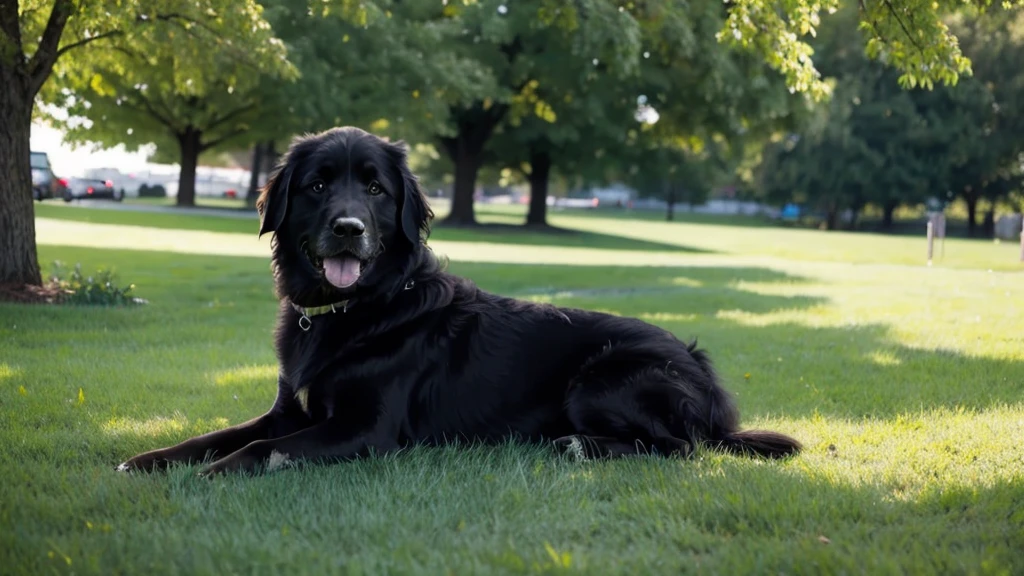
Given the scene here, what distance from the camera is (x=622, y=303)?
14062mm

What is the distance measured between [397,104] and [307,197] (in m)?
26.7

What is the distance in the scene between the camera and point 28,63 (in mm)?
11672

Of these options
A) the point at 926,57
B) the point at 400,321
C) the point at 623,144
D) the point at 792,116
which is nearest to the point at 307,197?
the point at 400,321

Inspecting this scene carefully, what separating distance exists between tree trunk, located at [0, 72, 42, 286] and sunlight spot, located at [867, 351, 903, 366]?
961 centimetres

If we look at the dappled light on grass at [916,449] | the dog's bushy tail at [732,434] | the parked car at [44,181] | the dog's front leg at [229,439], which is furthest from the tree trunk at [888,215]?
the dog's front leg at [229,439]

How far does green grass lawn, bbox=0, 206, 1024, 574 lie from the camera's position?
345 centimetres

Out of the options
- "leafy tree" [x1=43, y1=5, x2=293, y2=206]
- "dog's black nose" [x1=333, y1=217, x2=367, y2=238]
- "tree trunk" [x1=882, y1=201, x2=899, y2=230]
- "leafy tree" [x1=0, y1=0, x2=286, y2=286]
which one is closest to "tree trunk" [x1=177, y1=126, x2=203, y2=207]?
"leafy tree" [x1=43, y1=5, x2=293, y2=206]

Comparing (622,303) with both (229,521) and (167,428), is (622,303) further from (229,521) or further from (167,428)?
(229,521)

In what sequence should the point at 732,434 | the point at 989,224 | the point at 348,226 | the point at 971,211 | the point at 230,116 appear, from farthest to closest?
the point at 971,211 < the point at 989,224 < the point at 230,116 < the point at 732,434 < the point at 348,226

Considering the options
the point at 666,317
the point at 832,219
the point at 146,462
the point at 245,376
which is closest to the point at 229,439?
the point at 146,462

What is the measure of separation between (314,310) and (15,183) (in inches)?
310

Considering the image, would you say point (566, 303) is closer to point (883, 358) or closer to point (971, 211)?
point (883, 358)

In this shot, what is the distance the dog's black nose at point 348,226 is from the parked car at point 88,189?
56739mm

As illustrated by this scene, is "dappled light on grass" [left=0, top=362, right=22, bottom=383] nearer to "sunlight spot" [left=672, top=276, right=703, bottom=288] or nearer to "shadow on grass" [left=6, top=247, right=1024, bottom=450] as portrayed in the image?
"shadow on grass" [left=6, top=247, right=1024, bottom=450]
